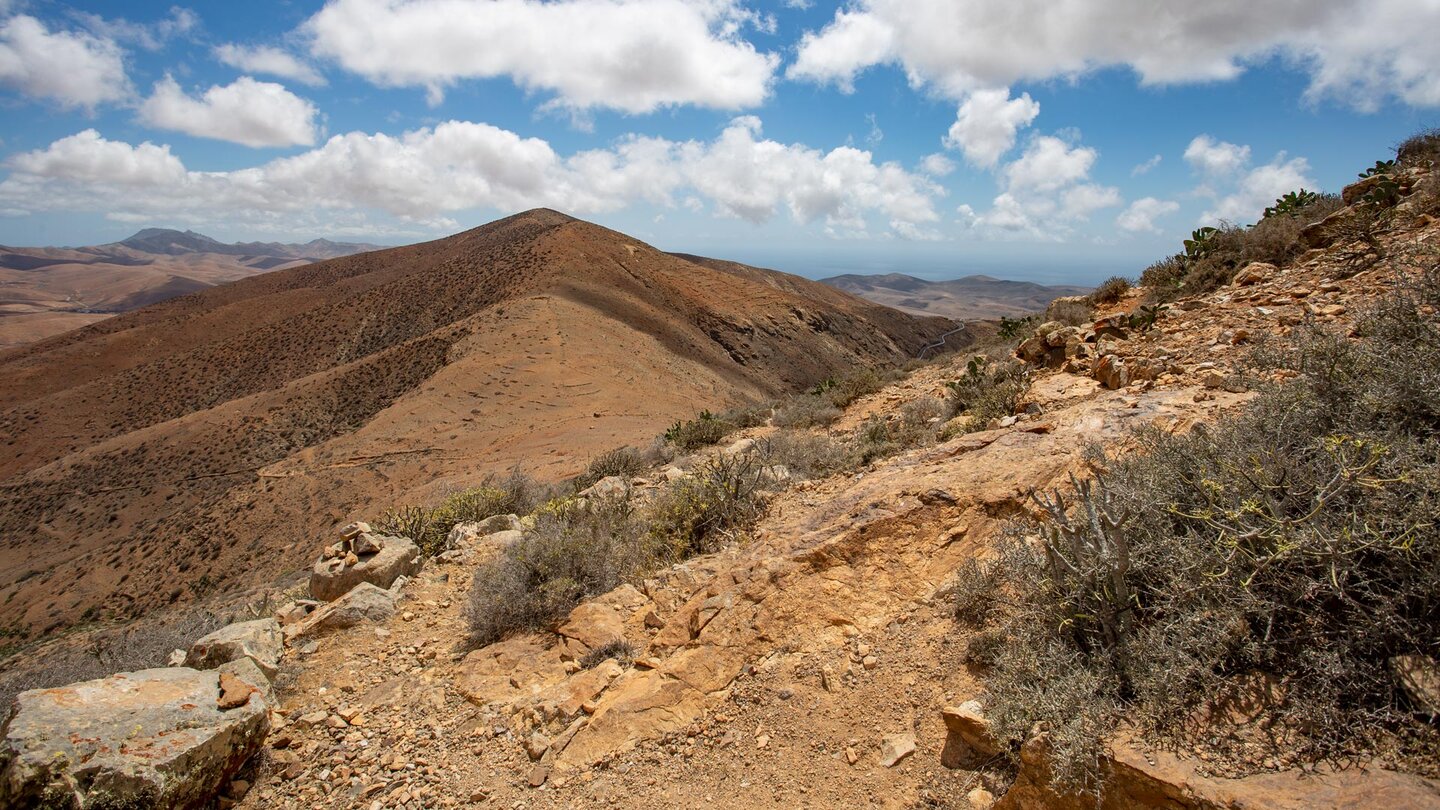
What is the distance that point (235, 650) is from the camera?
182 inches

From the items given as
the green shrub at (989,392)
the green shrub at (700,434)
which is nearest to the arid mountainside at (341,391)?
the green shrub at (700,434)

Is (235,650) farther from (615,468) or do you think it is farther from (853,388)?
(853,388)

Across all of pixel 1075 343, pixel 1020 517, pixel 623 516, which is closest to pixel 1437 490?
pixel 1020 517

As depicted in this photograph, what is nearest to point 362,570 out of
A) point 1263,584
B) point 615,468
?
point 615,468

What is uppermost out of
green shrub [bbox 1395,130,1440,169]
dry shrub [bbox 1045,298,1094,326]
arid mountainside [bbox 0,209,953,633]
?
green shrub [bbox 1395,130,1440,169]

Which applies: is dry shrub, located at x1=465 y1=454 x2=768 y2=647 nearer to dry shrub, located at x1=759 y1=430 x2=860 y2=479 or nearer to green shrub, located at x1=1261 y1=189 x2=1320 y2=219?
dry shrub, located at x1=759 y1=430 x2=860 y2=479

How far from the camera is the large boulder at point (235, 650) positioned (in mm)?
4605

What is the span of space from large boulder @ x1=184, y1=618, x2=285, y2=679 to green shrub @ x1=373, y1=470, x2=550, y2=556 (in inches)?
96.1

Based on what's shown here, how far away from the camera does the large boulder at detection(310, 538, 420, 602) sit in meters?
6.27

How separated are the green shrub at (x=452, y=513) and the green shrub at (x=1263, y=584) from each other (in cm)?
672

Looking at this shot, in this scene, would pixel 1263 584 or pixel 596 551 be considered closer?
pixel 1263 584

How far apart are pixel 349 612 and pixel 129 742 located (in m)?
2.15

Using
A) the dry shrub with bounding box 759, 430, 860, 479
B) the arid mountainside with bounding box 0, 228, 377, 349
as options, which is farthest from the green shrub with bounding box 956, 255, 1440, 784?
the arid mountainside with bounding box 0, 228, 377, 349

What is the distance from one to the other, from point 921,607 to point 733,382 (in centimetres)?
3499
